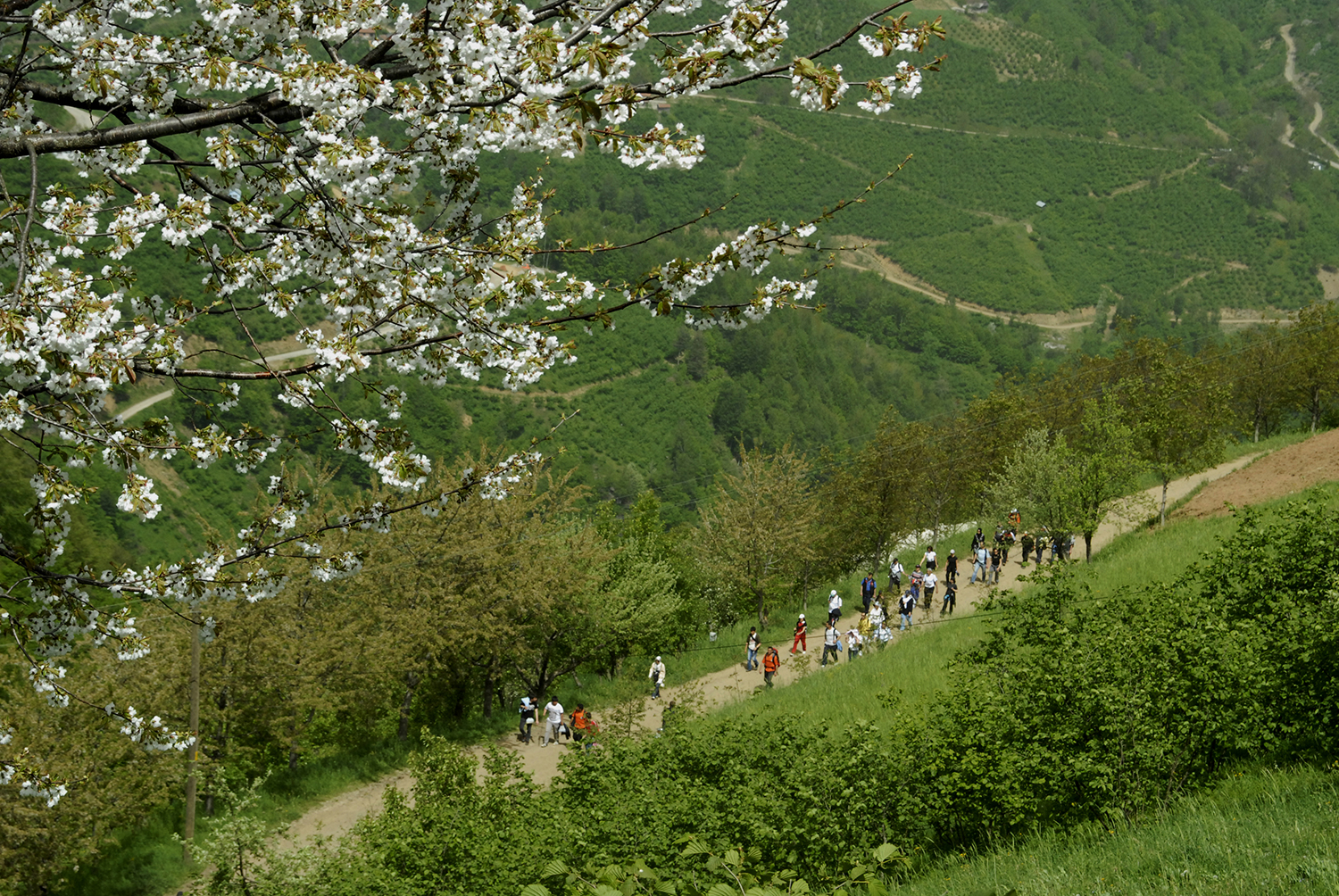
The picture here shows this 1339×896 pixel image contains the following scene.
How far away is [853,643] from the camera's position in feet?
75.4

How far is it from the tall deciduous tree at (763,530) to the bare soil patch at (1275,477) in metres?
11.2

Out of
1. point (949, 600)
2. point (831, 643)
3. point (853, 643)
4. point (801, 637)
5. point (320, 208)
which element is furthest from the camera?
point (949, 600)

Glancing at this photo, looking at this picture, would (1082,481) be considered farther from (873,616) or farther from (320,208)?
(320,208)

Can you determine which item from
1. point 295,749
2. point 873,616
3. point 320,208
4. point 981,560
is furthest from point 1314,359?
point 320,208

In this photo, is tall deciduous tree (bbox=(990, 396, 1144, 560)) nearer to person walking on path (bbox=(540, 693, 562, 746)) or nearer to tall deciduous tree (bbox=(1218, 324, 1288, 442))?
→ person walking on path (bbox=(540, 693, 562, 746))

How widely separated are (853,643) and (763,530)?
972 centimetres

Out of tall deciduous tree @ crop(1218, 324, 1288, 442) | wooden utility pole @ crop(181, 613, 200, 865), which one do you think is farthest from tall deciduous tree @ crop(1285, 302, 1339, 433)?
wooden utility pole @ crop(181, 613, 200, 865)

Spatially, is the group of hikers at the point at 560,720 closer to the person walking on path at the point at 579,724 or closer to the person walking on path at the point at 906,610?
the person walking on path at the point at 579,724

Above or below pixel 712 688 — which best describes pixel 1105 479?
above

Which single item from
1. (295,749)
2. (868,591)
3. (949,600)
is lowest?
(949,600)

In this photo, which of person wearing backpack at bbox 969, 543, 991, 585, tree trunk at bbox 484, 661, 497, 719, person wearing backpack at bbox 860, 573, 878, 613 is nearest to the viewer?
tree trunk at bbox 484, 661, 497, 719

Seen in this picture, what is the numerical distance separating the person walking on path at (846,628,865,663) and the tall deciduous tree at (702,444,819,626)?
7.41 meters

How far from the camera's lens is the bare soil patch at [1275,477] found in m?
24.1

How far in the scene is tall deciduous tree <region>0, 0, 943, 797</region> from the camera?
342 centimetres
